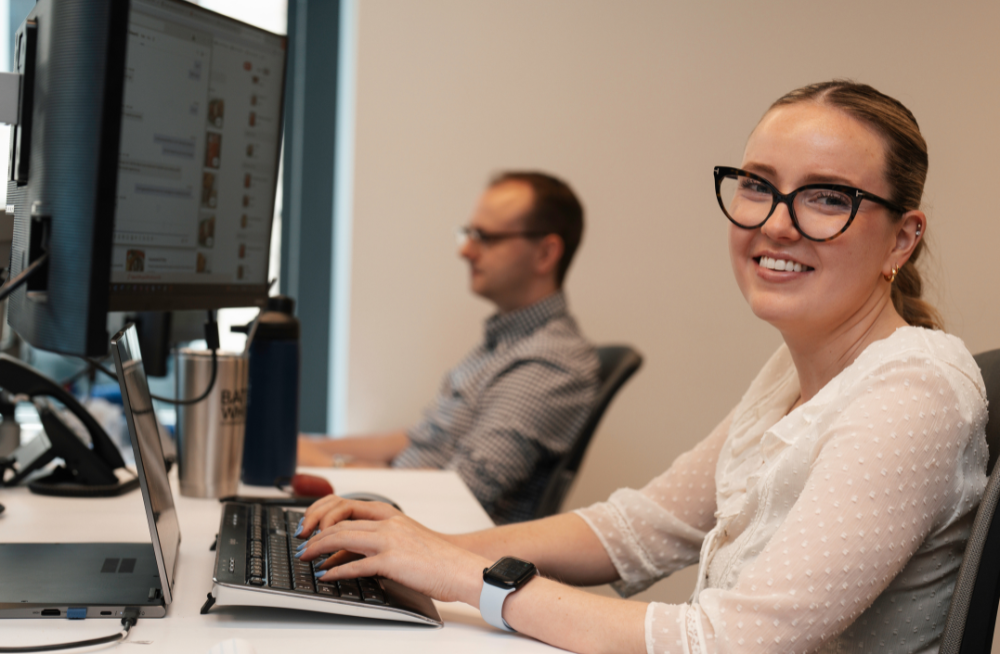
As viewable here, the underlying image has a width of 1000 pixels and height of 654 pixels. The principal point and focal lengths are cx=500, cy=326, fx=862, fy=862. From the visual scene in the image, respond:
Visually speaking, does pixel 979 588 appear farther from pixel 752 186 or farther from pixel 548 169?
pixel 548 169

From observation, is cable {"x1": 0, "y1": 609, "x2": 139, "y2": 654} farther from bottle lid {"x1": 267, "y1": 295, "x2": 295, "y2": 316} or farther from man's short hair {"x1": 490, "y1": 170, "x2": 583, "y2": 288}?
man's short hair {"x1": 490, "y1": 170, "x2": 583, "y2": 288}

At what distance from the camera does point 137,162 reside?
3.33 ft

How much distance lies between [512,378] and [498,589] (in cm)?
120

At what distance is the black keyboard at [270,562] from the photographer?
2.63 feet

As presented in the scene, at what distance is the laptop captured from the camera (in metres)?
0.78

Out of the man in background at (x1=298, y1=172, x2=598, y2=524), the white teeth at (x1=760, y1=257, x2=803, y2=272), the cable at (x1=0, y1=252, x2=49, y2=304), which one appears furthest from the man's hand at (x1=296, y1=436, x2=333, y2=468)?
the white teeth at (x1=760, y1=257, x2=803, y2=272)

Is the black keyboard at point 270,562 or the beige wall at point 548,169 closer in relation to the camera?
the black keyboard at point 270,562

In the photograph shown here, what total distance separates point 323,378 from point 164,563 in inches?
80.7

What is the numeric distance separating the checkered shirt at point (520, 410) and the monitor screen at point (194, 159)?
71 centimetres

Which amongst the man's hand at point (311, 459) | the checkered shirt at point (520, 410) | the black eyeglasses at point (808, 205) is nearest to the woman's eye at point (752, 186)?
the black eyeglasses at point (808, 205)

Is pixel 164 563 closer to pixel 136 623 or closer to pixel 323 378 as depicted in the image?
pixel 136 623

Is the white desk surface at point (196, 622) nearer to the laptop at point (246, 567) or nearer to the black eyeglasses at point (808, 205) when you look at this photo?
the laptop at point (246, 567)

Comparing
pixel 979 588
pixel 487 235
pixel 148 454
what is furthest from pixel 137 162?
pixel 487 235

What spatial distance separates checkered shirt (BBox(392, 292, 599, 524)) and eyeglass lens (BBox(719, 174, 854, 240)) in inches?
39.0
